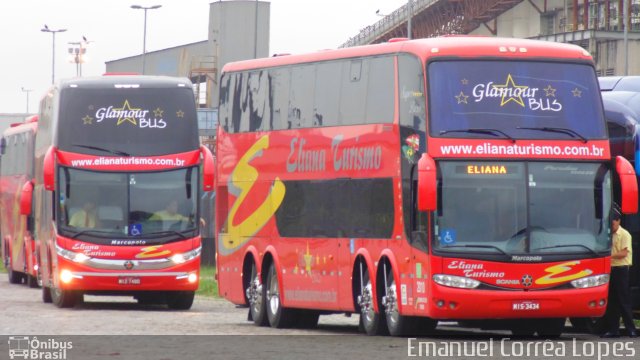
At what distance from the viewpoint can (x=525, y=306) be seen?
785 inches

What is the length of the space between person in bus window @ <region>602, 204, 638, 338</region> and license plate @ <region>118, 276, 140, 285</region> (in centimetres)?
1070

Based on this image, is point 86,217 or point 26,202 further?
point 26,202

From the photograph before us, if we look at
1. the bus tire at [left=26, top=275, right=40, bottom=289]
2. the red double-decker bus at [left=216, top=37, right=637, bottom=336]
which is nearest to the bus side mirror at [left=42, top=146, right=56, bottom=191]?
the red double-decker bus at [left=216, top=37, right=637, bottom=336]

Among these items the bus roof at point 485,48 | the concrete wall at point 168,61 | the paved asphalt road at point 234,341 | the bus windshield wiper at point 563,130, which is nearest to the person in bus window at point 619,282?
the paved asphalt road at point 234,341

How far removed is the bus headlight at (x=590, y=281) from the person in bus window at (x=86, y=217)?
12268 millimetres

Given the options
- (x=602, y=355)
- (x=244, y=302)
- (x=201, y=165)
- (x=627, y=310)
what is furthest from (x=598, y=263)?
(x=201, y=165)

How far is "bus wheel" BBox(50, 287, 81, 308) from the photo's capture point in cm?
3095

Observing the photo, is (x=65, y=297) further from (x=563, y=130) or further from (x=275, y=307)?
(x=563, y=130)

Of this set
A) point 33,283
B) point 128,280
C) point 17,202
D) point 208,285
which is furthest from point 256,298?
point 33,283

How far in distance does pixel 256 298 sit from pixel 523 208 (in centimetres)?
719

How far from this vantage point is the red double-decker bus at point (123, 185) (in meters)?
30.0

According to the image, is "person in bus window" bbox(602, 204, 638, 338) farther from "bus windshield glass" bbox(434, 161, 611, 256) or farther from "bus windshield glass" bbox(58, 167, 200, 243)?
"bus windshield glass" bbox(58, 167, 200, 243)

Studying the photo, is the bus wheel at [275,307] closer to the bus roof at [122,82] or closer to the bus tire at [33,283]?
the bus roof at [122,82]

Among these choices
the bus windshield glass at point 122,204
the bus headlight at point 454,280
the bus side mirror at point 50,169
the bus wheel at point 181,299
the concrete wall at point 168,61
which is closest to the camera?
the bus headlight at point 454,280
